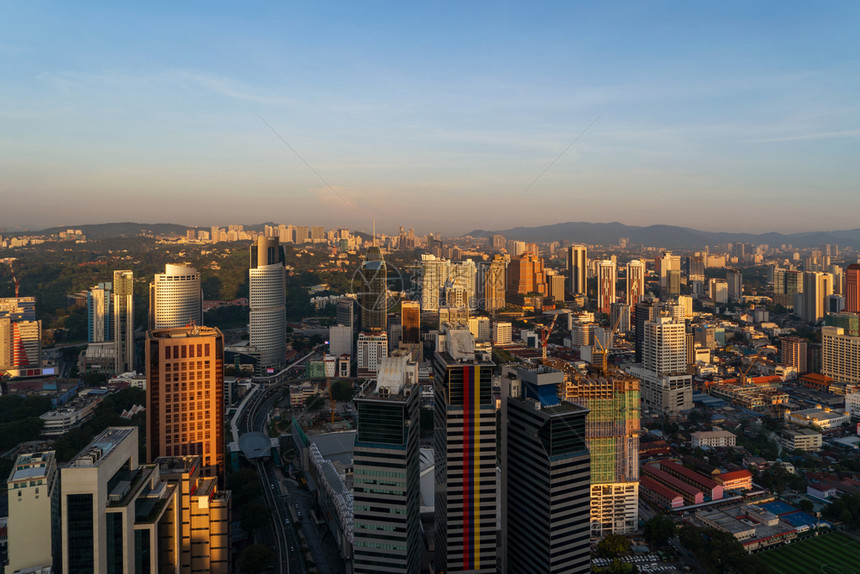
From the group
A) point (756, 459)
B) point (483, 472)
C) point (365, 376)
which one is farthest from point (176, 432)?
point (756, 459)

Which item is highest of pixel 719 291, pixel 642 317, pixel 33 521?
pixel 719 291

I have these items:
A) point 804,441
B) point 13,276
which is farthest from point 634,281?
point 13,276

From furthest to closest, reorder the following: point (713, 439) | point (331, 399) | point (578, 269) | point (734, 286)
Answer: point (734, 286), point (578, 269), point (331, 399), point (713, 439)

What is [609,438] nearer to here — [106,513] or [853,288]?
[106,513]

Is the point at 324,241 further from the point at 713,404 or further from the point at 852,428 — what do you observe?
the point at 852,428

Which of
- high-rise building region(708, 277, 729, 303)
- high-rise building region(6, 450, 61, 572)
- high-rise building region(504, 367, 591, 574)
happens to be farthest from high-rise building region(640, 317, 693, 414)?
high-rise building region(708, 277, 729, 303)

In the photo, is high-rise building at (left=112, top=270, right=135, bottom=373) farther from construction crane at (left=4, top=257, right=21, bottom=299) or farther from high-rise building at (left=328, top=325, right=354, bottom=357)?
construction crane at (left=4, top=257, right=21, bottom=299)
